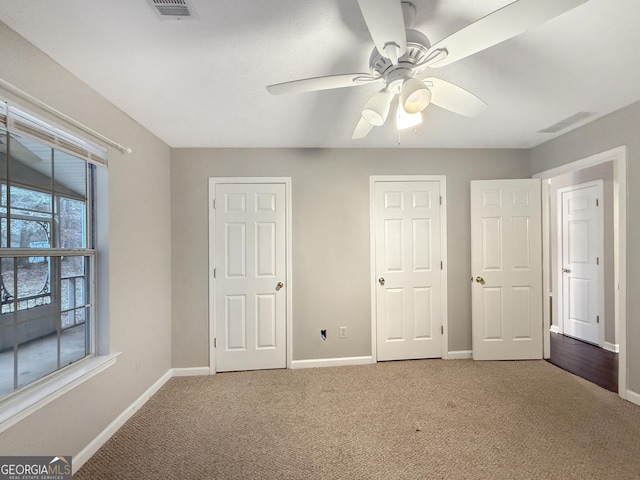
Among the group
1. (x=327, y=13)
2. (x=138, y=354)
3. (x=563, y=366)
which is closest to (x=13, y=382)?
(x=138, y=354)

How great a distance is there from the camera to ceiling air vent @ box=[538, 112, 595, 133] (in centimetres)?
223

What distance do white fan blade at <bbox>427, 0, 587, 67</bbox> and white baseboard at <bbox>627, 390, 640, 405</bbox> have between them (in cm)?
287

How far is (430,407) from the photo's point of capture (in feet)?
7.06

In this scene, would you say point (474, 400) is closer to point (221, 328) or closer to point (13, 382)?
point (221, 328)

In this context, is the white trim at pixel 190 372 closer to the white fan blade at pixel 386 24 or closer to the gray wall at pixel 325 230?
the gray wall at pixel 325 230

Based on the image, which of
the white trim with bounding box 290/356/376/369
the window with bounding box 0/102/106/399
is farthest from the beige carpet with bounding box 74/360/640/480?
the window with bounding box 0/102/106/399

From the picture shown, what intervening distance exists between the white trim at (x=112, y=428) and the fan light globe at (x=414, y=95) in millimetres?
2658

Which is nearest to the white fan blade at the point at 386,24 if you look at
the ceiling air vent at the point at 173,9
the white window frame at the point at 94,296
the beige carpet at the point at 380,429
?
the ceiling air vent at the point at 173,9

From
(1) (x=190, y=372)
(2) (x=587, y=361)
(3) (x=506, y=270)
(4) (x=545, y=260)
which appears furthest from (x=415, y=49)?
(2) (x=587, y=361)

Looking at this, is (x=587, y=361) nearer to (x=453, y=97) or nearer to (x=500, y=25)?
(x=453, y=97)

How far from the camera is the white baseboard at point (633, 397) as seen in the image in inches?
82.1

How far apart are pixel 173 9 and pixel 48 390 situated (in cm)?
199

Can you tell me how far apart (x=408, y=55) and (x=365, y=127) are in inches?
21.0

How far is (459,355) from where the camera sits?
3.00 meters
